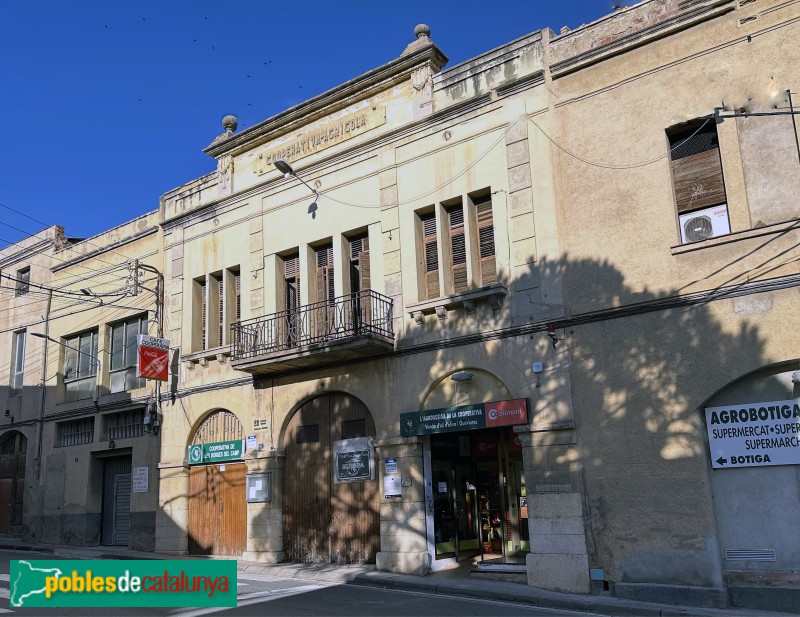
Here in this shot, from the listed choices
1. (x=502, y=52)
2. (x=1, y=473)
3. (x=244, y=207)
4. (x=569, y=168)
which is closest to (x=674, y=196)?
(x=569, y=168)

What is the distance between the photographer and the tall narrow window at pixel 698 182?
1269 cm

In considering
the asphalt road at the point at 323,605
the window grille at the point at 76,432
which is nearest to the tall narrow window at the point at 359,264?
the asphalt road at the point at 323,605

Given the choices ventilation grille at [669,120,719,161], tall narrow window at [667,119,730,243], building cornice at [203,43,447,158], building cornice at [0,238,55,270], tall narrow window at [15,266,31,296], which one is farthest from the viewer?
tall narrow window at [15,266,31,296]

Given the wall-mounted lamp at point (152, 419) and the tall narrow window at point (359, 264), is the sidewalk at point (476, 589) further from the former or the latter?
the tall narrow window at point (359, 264)

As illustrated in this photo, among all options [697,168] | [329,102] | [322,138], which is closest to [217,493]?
[322,138]

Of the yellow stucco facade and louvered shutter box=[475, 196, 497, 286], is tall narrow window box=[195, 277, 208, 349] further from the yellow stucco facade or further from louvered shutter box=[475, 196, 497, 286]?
louvered shutter box=[475, 196, 497, 286]

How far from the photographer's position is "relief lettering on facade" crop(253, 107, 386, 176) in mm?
17469

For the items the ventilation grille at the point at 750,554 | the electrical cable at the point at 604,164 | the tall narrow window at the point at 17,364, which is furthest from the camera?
the tall narrow window at the point at 17,364

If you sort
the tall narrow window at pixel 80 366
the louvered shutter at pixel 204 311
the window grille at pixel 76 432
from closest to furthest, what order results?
the louvered shutter at pixel 204 311 < the window grille at pixel 76 432 < the tall narrow window at pixel 80 366

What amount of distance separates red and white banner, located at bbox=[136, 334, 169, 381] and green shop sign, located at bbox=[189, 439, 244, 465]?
2.14 m

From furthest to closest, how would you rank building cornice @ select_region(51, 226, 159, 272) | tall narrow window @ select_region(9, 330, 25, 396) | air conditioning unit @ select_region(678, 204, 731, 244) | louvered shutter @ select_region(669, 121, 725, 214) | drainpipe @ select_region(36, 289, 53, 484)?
tall narrow window @ select_region(9, 330, 25, 396) < drainpipe @ select_region(36, 289, 53, 484) < building cornice @ select_region(51, 226, 159, 272) < louvered shutter @ select_region(669, 121, 725, 214) < air conditioning unit @ select_region(678, 204, 731, 244)

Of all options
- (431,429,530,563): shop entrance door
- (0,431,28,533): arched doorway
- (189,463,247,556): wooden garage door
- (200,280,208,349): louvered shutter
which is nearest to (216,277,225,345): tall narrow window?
(200,280,208,349): louvered shutter

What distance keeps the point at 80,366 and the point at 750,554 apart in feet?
64.5

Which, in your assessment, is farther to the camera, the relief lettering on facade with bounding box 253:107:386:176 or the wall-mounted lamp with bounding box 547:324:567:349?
the relief lettering on facade with bounding box 253:107:386:176
